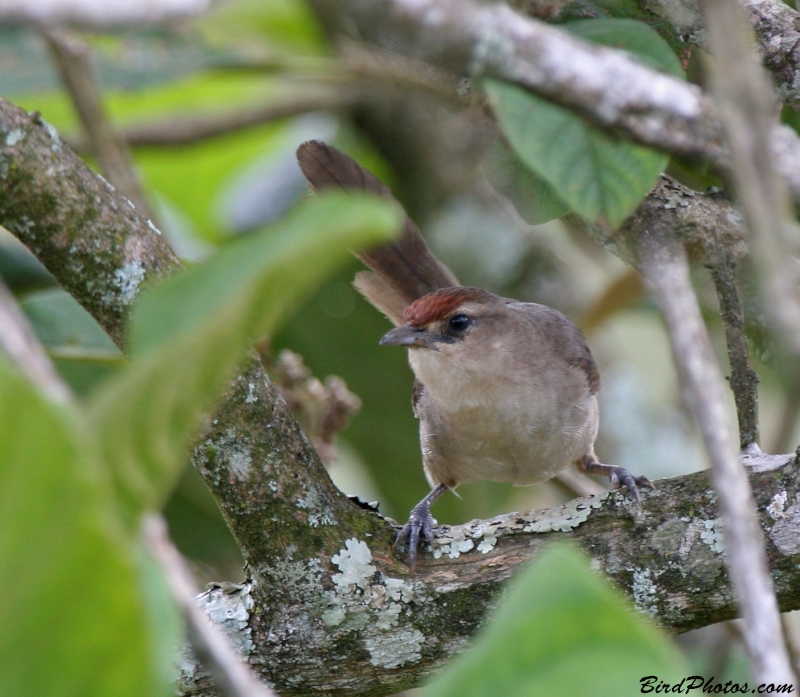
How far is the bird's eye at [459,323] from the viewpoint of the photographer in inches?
129

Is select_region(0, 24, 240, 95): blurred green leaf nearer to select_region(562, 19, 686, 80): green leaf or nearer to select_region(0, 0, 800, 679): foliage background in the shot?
select_region(0, 0, 800, 679): foliage background

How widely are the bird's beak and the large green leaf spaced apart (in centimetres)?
162

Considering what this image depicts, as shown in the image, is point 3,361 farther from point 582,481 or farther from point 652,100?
→ point 582,481

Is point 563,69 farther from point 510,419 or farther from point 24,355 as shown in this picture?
point 510,419

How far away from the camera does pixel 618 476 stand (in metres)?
2.83

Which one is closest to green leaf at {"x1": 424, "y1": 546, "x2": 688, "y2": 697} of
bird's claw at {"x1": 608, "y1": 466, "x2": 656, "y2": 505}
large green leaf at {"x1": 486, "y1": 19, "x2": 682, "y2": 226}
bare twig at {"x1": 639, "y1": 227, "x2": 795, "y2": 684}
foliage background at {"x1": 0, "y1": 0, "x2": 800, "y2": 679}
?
bare twig at {"x1": 639, "y1": 227, "x2": 795, "y2": 684}

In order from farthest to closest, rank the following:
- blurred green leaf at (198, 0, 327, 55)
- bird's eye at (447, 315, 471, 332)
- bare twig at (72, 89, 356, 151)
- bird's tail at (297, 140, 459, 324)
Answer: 1. blurred green leaf at (198, 0, 327, 55)
2. bare twig at (72, 89, 356, 151)
3. bird's tail at (297, 140, 459, 324)
4. bird's eye at (447, 315, 471, 332)

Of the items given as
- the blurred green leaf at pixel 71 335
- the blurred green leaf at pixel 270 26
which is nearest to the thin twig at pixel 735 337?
the blurred green leaf at pixel 71 335

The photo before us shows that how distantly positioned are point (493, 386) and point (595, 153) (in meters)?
1.76

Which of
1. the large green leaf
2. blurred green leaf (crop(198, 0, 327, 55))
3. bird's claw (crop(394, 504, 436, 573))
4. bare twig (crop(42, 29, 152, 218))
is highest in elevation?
blurred green leaf (crop(198, 0, 327, 55))

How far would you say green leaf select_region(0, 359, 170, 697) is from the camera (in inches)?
30.0

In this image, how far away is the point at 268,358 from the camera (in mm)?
3273

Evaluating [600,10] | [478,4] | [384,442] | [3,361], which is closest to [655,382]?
[384,442]

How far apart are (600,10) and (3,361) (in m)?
1.61
